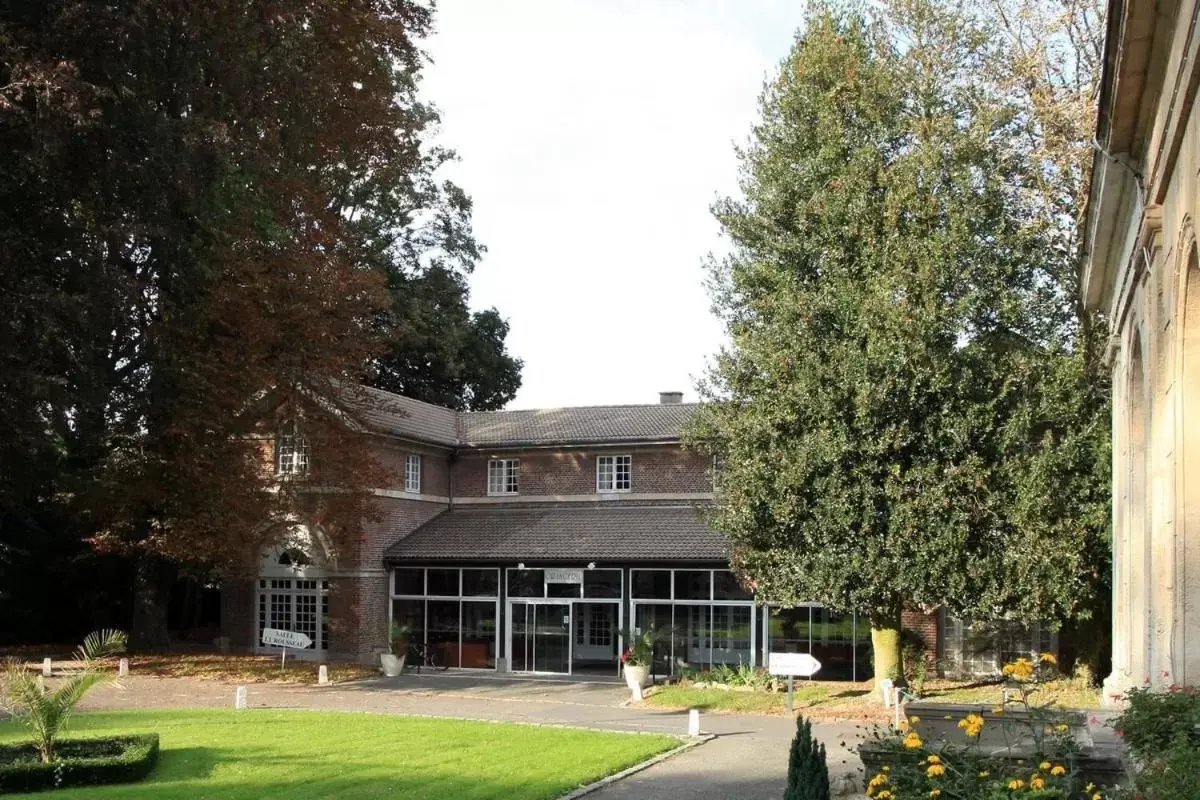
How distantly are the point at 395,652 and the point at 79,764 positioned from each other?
1726 cm

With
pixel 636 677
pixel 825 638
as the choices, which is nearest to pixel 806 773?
pixel 636 677

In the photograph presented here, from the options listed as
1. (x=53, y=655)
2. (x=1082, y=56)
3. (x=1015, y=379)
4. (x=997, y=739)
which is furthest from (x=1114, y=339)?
(x=53, y=655)

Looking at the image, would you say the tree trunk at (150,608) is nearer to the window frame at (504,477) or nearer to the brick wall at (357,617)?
the brick wall at (357,617)

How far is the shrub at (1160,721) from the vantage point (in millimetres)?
8594

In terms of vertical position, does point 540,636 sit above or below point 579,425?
below

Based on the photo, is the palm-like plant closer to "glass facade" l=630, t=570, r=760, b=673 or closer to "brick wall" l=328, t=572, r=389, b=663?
"glass facade" l=630, t=570, r=760, b=673

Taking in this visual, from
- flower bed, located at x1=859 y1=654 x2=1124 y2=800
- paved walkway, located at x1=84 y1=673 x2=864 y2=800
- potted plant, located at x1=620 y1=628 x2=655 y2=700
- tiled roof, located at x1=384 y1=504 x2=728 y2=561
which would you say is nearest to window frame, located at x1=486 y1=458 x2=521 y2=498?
tiled roof, located at x1=384 y1=504 x2=728 y2=561

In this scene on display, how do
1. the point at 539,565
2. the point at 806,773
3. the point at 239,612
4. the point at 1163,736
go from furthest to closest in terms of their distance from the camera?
1. the point at 239,612
2. the point at 539,565
3. the point at 806,773
4. the point at 1163,736

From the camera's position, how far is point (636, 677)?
89.9 feet

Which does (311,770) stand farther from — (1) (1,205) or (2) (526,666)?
(2) (526,666)

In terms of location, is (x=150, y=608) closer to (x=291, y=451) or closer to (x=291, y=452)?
(x=291, y=452)

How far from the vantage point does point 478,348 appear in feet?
166

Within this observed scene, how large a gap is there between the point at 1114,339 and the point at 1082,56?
11274 mm

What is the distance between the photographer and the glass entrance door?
33188 mm
